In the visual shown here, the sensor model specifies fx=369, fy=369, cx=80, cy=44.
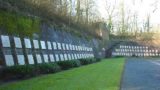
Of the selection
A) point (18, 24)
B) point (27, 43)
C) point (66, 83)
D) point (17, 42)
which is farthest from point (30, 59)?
point (66, 83)

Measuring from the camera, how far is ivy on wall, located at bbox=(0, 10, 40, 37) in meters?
14.0

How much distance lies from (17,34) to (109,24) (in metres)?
62.0

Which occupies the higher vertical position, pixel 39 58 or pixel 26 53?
pixel 26 53

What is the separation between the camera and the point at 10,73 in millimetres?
12820

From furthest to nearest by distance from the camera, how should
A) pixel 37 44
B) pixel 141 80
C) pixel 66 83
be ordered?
pixel 37 44
pixel 141 80
pixel 66 83

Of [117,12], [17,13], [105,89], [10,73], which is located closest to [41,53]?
[17,13]

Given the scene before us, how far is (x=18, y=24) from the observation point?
608 inches

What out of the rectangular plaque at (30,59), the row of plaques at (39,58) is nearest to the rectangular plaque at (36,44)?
the row of plaques at (39,58)

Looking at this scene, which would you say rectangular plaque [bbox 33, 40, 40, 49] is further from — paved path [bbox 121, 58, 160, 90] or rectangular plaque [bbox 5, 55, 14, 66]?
paved path [bbox 121, 58, 160, 90]

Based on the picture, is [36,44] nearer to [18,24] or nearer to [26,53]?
[26,53]

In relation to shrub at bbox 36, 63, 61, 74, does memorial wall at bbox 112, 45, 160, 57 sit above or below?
below

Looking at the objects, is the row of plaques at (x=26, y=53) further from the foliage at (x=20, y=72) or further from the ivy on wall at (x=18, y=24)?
the foliage at (x=20, y=72)

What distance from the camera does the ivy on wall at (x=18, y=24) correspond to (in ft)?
45.9

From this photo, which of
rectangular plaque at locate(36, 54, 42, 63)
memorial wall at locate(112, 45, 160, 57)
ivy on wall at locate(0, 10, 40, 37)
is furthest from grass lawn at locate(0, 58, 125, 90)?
memorial wall at locate(112, 45, 160, 57)
